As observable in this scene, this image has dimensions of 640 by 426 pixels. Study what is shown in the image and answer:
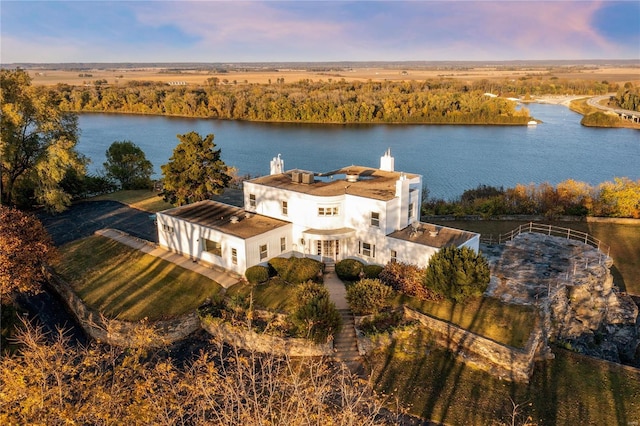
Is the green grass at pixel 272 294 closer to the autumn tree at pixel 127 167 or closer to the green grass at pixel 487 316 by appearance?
the green grass at pixel 487 316

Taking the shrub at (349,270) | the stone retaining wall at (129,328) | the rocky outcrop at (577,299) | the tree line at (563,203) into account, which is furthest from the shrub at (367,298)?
the tree line at (563,203)

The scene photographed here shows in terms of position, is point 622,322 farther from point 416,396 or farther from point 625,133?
point 625,133

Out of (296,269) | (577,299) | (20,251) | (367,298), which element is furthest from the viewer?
(296,269)

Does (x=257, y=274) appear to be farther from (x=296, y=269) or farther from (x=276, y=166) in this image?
(x=276, y=166)

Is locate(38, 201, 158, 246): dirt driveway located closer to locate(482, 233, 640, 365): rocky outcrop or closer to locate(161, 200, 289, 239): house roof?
locate(161, 200, 289, 239): house roof

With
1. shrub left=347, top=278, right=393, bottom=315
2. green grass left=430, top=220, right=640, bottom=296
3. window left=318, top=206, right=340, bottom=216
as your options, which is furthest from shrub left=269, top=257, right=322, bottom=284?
green grass left=430, top=220, right=640, bottom=296

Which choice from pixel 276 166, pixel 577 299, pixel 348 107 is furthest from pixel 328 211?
pixel 348 107
